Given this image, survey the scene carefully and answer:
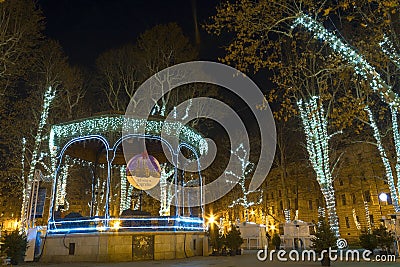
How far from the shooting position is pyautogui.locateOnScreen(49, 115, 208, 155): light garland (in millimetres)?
15392

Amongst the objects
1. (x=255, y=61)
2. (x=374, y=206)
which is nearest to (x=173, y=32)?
(x=255, y=61)

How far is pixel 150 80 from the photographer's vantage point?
80.6 feet

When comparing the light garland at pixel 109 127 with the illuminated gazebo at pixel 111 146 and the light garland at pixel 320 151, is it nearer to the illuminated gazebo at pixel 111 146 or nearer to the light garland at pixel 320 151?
the illuminated gazebo at pixel 111 146

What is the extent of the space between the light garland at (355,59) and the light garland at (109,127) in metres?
8.18

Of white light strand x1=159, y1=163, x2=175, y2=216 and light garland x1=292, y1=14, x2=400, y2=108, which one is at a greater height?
light garland x1=292, y1=14, x2=400, y2=108

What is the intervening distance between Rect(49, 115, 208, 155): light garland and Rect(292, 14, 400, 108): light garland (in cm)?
818

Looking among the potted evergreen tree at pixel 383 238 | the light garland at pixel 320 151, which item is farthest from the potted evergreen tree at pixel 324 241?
the light garland at pixel 320 151

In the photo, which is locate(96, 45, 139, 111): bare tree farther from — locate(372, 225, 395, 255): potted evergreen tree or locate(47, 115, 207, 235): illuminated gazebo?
locate(372, 225, 395, 255): potted evergreen tree

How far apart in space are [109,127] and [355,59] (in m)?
10.9

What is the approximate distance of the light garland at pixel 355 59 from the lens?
952cm

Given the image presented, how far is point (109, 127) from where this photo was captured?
15453 millimetres

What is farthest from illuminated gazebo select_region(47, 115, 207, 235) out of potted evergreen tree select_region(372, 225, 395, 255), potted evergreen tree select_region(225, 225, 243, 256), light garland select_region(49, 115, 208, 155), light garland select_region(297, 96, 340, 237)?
potted evergreen tree select_region(372, 225, 395, 255)

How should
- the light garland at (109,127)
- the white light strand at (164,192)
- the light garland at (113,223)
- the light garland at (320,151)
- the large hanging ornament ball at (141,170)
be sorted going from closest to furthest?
the light garland at (113,223)
the light garland at (109,127)
the large hanging ornament ball at (141,170)
the light garland at (320,151)
the white light strand at (164,192)

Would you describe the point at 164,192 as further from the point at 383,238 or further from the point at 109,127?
the point at 383,238
